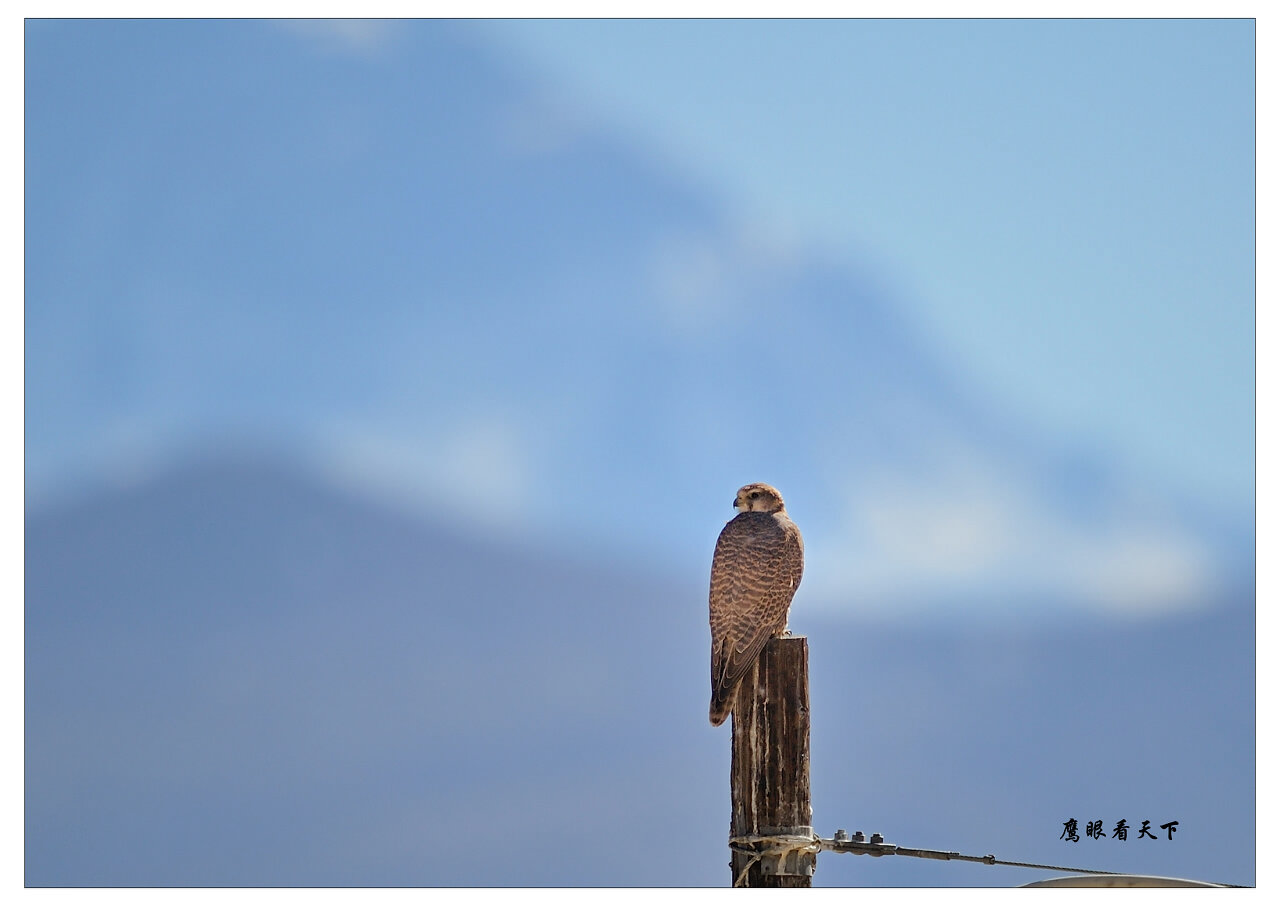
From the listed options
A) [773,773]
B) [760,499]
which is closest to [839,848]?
[773,773]

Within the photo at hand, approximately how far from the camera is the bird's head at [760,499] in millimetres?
6902

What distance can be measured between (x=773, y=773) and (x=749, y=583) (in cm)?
173

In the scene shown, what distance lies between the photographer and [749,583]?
6023mm

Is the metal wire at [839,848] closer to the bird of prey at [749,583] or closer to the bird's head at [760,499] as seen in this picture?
the bird of prey at [749,583]

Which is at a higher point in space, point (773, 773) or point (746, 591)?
point (746, 591)

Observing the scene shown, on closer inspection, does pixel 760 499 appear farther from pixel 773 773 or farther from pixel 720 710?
pixel 773 773

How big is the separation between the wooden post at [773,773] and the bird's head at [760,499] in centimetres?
226

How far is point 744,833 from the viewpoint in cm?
438

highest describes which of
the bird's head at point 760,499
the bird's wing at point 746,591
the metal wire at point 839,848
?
the bird's head at point 760,499

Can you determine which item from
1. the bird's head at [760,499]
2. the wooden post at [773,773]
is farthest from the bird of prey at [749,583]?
the wooden post at [773,773]

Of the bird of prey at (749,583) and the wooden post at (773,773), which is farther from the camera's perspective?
the bird of prey at (749,583)

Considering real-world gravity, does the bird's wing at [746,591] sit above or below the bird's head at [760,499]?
below
